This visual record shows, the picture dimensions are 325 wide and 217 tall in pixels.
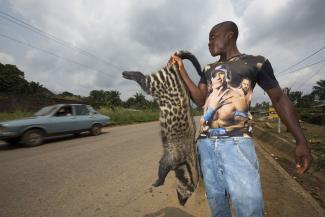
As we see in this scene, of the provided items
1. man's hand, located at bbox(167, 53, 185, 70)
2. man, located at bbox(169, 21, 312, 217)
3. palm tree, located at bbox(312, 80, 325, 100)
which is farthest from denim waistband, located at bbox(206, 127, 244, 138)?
palm tree, located at bbox(312, 80, 325, 100)

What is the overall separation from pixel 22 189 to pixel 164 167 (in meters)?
4.04

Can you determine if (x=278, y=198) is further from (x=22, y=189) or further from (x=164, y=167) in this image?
(x=22, y=189)

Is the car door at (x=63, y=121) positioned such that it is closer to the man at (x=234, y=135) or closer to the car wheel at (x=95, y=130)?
the car wheel at (x=95, y=130)

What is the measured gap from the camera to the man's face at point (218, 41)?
182cm

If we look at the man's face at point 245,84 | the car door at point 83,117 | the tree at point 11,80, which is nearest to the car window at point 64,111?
the car door at point 83,117

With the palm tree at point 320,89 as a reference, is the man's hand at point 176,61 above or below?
below

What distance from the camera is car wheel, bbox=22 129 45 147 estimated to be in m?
9.11

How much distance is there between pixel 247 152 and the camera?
162 centimetres

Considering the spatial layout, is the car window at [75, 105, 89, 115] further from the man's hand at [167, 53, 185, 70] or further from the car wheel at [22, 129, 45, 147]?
the man's hand at [167, 53, 185, 70]

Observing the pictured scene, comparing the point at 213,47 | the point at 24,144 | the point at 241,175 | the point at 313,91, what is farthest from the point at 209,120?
the point at 313,91

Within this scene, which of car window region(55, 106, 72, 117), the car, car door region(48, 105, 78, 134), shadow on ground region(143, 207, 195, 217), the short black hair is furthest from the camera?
car window region(55, 106, 72, 117)

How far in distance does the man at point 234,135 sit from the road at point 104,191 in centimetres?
195

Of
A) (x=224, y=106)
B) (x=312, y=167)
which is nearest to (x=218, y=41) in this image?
(x=224, y=106)

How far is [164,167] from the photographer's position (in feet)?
5.47
